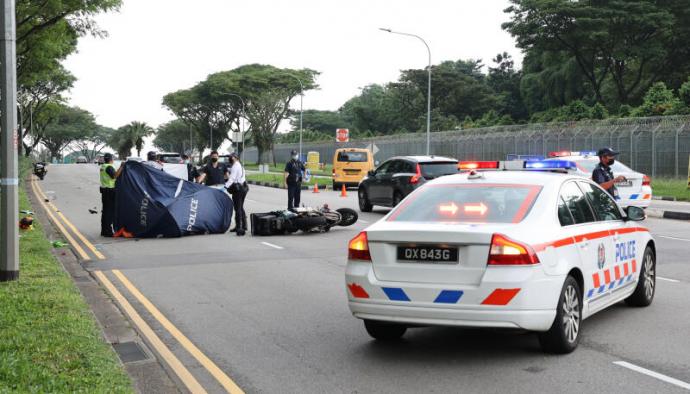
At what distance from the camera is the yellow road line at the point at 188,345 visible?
581 centimetres

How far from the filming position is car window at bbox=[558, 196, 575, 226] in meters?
6.62

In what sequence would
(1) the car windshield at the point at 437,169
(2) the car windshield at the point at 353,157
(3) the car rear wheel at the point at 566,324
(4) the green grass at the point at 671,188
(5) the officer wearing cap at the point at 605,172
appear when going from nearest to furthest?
(3) the car rear wheel at the point at 566,324 → (5) the officer wearing cap at the point at 605,172 → (1) the car windshield at the point at 437,169 → (4) the green grass at the point at 671,188 → (2) the car windshield at the point at 353,157

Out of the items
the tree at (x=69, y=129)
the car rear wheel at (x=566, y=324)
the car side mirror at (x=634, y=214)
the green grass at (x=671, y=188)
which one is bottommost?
the car rear wheel at (x=566, y=324)

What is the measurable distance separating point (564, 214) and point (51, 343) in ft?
14.4

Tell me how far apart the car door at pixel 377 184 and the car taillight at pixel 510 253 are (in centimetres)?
1513

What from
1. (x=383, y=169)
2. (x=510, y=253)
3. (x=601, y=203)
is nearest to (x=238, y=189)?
(x=383, y=169)

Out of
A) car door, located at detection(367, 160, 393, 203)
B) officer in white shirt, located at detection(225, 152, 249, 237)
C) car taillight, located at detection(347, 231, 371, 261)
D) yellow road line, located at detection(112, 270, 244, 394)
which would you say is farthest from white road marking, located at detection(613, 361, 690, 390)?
car door, located at detection(367, 160, 393, 203)

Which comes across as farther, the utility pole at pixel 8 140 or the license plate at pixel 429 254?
the utility pole at pixel 8 140

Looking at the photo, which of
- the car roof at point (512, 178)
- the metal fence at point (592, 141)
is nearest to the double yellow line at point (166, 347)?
the car roof at point (512, 178)

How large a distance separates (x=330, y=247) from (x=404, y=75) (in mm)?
72622

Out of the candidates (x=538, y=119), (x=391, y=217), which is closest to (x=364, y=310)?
(x=391, y=217)

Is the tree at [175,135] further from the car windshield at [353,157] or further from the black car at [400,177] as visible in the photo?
the black car at [400,177]

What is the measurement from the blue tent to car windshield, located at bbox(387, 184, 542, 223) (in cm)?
932

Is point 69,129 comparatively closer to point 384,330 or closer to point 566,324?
point 384,330
